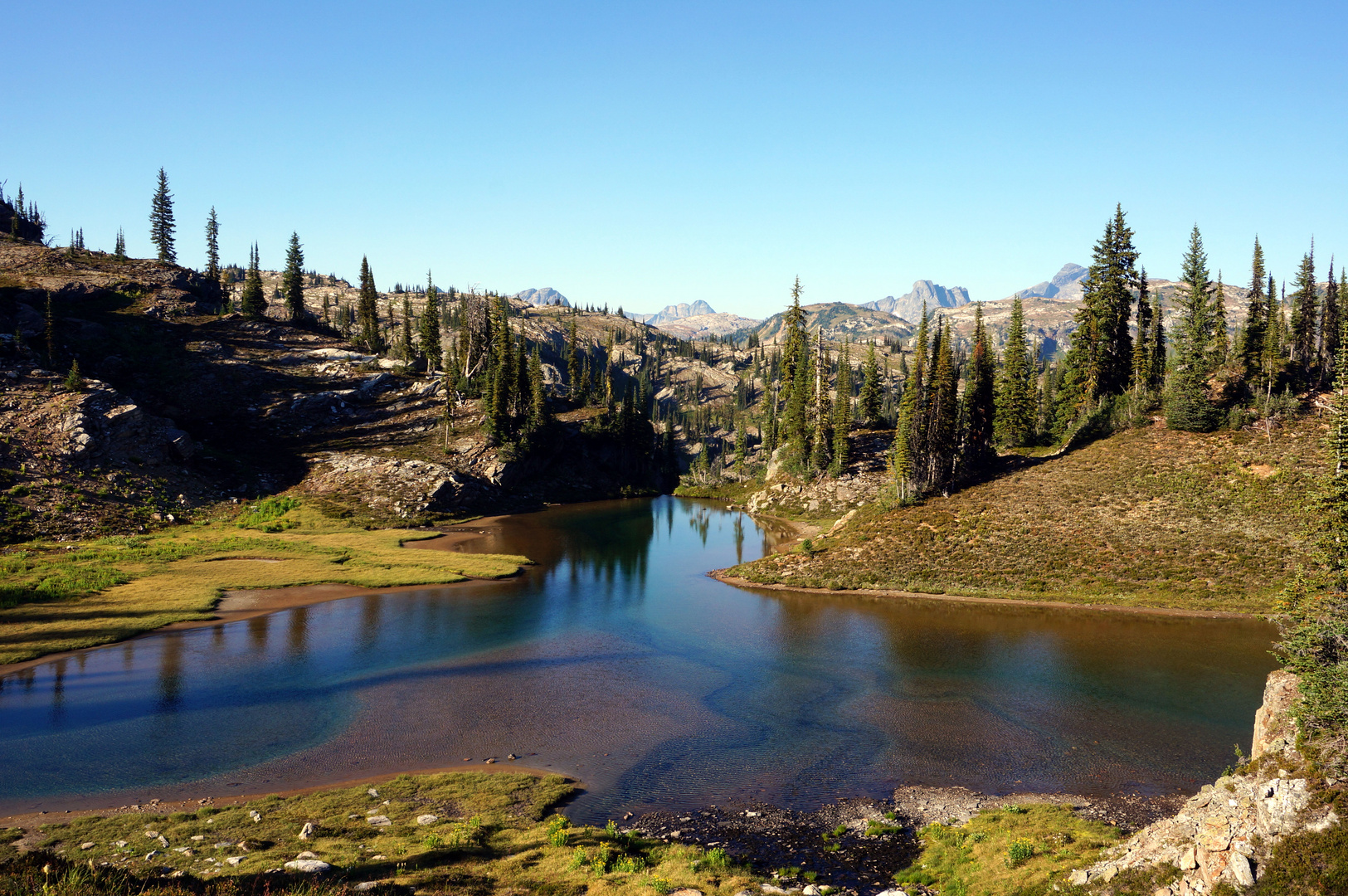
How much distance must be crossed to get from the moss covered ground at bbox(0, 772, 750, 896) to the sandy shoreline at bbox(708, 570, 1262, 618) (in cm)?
4343

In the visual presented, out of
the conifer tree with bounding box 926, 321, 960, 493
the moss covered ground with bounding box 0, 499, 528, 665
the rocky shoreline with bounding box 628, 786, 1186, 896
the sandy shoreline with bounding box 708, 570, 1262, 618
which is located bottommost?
the rocky shoreline with bounding box 628, 786, 1186, 896

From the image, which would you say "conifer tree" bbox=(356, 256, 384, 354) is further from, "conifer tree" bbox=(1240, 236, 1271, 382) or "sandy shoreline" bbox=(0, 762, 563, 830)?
"conifer tree" bbox=(1240, 236, 1271, 382)

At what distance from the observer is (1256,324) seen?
305ft

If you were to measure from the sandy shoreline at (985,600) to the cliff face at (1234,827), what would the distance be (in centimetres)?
4048

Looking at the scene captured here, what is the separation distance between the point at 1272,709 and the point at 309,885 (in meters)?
28.3

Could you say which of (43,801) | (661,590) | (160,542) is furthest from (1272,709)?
(160,542)

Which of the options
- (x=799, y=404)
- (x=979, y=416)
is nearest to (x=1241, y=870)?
(x=979, y=416)

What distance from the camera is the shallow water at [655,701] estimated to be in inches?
1156

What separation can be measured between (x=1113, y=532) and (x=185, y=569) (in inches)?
3610

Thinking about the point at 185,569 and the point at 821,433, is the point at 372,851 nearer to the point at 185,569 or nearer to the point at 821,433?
the point at 185,569

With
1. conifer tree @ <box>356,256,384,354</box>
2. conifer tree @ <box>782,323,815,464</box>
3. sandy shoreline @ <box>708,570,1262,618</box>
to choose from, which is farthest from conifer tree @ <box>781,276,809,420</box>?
conifer tree @ <box>356,256,384,354</box>

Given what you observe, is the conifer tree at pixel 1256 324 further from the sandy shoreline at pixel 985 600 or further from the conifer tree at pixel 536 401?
the conifer tree at pixel 536 401

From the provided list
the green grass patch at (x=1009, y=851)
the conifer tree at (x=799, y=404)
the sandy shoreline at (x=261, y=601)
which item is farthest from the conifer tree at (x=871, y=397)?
the green grass patch at (x=1009, y=851)

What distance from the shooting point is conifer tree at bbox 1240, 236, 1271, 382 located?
8456cm
